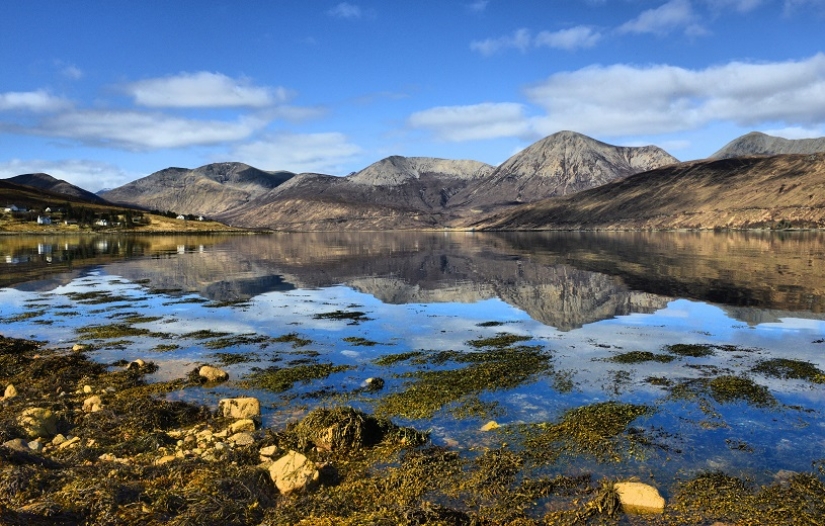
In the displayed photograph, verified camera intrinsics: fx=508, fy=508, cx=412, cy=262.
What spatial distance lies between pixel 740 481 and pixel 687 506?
2367 millimetres

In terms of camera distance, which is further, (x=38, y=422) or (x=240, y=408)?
(x=240, y=408)

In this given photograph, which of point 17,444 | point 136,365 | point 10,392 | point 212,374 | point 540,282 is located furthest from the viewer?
point 540,282

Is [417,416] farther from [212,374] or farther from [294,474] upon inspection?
[212,374]

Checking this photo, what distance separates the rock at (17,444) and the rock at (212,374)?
8277mm

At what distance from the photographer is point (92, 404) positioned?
1975cm

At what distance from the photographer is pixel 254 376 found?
23.9 metres

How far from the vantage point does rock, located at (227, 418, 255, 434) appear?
56.2ft

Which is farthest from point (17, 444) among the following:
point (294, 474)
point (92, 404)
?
point (294, 474)

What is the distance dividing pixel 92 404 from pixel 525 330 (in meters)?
25.1

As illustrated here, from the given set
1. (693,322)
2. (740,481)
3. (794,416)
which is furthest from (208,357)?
(693,322)

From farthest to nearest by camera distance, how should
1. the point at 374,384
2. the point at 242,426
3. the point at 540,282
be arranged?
the point at 540,282
the point at 374,384
the point at 242,426

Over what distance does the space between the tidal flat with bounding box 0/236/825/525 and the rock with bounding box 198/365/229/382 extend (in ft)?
1.52

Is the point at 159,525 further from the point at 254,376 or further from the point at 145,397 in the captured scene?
the point at 254,376

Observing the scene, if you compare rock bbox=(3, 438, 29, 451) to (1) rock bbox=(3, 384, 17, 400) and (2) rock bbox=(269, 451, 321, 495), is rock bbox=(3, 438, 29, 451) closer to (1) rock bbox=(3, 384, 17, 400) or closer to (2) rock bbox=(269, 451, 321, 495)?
(1) rock bbox=(3, 384, 17, 400)
